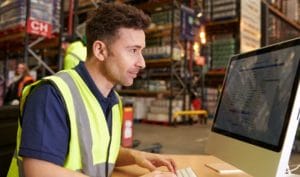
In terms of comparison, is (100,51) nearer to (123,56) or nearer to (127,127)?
(123,56)

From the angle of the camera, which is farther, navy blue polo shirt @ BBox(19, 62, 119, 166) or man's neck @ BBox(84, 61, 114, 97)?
man's neck @ BBox(84, 61, 114, 97)

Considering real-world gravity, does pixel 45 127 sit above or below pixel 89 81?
below

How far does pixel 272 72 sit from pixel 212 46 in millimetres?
6417

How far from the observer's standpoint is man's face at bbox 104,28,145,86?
115 cm

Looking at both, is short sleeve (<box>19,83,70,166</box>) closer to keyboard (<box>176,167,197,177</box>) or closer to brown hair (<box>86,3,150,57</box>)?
brown hair (<box>86,3,150,57</box>)

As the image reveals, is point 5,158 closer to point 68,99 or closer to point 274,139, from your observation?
point 68,99

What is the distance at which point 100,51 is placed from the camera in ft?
3.81

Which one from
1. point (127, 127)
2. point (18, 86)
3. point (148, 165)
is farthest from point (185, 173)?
point (18, 86)

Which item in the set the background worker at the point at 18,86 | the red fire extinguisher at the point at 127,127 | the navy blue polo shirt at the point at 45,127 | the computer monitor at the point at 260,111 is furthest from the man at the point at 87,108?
the background worker at the point at 18,86

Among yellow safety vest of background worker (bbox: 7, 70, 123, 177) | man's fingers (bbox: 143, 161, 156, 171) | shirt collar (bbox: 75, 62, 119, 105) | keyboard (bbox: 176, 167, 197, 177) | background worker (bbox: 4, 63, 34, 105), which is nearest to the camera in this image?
yellow safety vest of background worker (bbox: 7, 70, 123, 177)

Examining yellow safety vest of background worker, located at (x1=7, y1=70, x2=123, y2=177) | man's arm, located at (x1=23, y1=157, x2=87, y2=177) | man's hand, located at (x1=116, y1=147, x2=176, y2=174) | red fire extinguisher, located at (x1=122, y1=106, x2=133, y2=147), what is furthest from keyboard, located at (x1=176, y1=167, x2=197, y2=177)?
red fire extinguisher, located at (x1=122, y1=106, x2=133, y2=147)

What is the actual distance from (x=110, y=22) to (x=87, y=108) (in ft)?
1.04

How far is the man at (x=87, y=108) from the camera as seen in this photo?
0.90 meters

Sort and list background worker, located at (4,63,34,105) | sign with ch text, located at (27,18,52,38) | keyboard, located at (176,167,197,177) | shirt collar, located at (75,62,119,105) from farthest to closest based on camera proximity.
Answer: background worker, located at (4,63,34,105)
sign with ch text, located at (27,18,52,38)
keyboard, located at (176,167,197,177)
shirt collar, located at (75,62,119,105)
